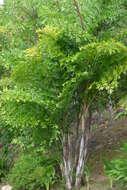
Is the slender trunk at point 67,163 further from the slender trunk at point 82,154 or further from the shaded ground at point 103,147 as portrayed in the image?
the shaded ground at point 103,147

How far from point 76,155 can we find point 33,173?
0.83 metres

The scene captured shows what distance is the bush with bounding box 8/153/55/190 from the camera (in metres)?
5.97

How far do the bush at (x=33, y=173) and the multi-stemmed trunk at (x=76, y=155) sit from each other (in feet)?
1.02

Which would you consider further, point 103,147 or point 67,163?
point 103,147

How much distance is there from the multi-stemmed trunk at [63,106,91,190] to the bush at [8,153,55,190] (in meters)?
0.31

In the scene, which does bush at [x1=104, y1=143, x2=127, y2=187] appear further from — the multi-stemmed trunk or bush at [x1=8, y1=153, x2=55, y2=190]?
bush at [x1=8, y1=153, x2=55, y2=190]

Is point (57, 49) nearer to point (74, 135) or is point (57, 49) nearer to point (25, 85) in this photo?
point (25, 85)

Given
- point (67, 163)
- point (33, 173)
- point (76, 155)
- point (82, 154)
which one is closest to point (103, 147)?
point (76, 155)

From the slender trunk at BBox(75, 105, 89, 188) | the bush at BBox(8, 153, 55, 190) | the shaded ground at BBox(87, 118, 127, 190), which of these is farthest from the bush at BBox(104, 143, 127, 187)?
the bush at BBox(8, 153, 55, 190)

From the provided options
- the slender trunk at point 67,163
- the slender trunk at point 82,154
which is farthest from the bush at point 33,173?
the slender trunk at point 82,154

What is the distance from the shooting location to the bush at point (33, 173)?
19.6ft

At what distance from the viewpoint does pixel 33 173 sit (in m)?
6.06

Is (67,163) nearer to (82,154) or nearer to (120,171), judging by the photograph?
(82,154)

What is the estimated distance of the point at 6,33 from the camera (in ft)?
26.0
